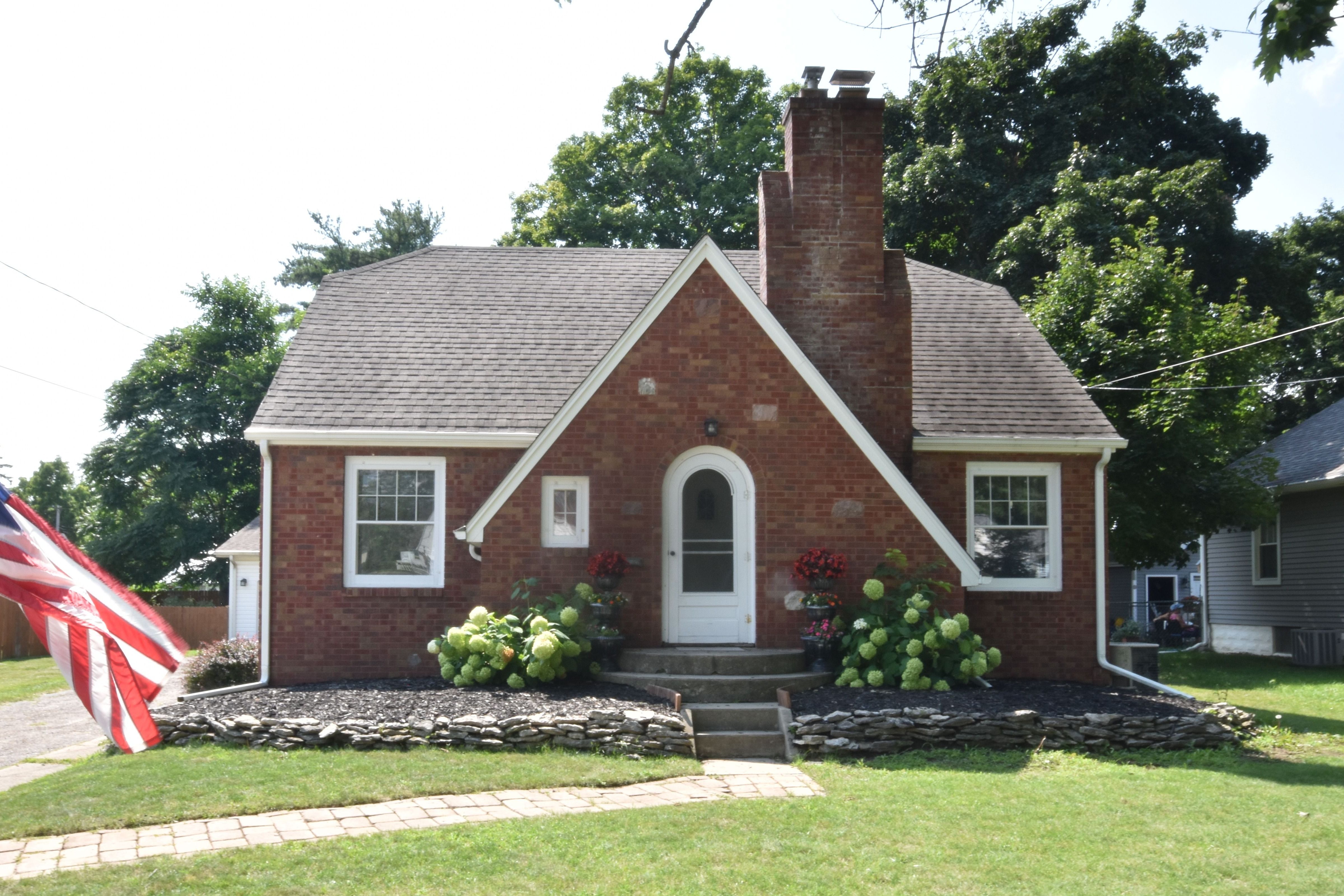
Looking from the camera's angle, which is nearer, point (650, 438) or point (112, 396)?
point (650, 438)

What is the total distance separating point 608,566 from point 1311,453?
54.9 feet

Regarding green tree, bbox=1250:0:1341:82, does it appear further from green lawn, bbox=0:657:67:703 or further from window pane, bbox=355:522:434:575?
green lawn, bbox=0:657:67:703

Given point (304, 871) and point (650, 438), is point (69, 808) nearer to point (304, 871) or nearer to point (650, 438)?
point (304, 871)

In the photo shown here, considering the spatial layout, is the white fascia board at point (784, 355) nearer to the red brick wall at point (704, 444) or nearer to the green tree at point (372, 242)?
the red brick wall at point (704, 444)

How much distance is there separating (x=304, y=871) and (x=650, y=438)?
22.6 feet

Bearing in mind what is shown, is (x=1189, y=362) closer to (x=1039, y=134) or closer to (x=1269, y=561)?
(x=1269, y=561)

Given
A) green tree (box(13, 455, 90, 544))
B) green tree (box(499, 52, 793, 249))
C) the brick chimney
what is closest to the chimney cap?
the brick chimney

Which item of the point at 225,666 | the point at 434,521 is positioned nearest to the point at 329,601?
the point at 434,521

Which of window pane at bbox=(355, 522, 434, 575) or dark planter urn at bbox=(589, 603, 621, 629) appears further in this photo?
window pane at bbox=(355, 522, 434, 575)

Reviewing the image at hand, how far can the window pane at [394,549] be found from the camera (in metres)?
13.0

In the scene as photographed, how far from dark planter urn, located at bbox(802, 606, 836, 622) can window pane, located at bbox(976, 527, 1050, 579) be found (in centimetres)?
268

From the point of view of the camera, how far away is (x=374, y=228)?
43250 millimetres

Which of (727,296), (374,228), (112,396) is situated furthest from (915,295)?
(112,396)

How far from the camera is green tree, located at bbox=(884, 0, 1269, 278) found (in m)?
27.2
